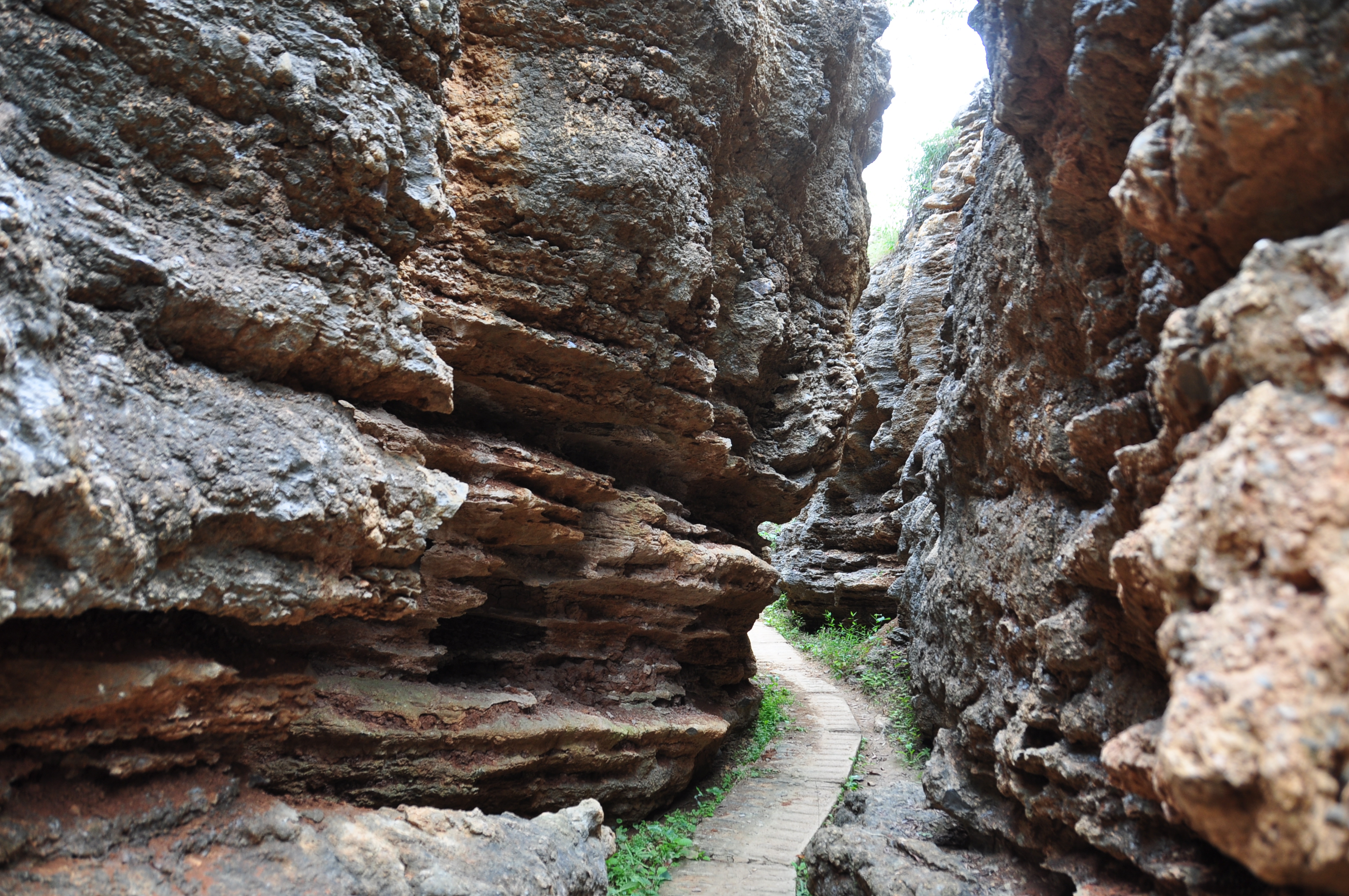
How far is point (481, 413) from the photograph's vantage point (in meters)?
7.12

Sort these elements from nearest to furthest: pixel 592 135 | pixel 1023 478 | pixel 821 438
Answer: pixel 1023 478 < pixel 592 135 < pixel 821 438

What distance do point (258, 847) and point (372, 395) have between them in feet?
7.85

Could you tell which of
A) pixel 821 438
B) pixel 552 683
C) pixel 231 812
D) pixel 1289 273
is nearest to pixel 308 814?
pixel 231 812

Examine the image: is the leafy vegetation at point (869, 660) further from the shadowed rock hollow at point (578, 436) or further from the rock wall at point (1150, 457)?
the rock wall at point (1150, 457)

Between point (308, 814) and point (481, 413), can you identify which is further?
point (481, 413)

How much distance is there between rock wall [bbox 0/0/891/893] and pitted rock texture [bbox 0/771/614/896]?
2 centimetres

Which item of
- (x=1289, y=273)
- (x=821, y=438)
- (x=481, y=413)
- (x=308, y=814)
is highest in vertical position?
(x=1289, y=273)

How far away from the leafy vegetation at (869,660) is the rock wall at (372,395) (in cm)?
325

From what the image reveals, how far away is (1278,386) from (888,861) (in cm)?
531

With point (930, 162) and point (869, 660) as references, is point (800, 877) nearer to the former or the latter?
point (869, 660)

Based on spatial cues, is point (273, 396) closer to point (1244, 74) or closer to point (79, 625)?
point (79, 625)

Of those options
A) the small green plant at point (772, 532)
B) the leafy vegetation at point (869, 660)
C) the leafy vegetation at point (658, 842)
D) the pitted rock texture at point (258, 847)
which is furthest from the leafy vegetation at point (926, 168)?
the pitted rock texture at point (258, 847)

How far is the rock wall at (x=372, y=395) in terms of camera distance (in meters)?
3.00

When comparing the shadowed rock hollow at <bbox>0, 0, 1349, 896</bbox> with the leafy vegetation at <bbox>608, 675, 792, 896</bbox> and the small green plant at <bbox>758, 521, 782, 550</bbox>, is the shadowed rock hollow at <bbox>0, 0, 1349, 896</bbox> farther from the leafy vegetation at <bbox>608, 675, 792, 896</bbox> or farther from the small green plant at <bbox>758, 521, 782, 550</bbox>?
the small green plant at <bbox>758, 521, 782, 550</bbox>
